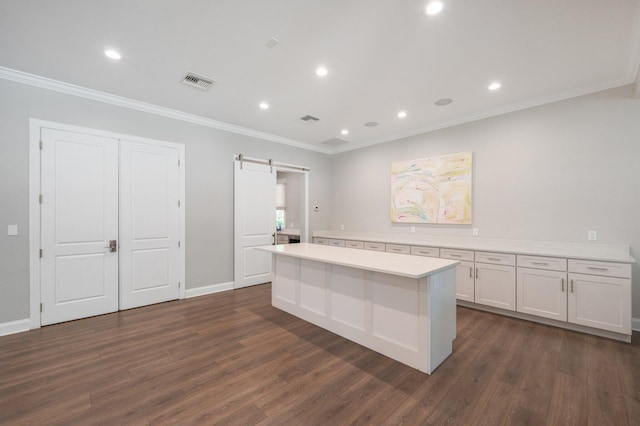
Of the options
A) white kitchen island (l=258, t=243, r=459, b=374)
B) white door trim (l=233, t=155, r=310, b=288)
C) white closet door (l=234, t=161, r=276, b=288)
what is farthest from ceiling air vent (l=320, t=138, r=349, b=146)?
A: white kitchen island (l=258, t=243, r=459, b=374)

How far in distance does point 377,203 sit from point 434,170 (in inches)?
52.8

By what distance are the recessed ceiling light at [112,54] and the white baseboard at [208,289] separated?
10.6 ft

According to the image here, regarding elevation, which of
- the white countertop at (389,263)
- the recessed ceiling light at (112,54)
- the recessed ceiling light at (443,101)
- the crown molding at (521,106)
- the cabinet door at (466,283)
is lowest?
the cabinet door at (466,283)

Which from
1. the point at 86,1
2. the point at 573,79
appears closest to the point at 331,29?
the point at 86,1

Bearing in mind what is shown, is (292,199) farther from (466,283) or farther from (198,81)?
(466,283)

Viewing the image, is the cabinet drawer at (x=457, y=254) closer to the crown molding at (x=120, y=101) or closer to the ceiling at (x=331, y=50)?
the ceiling at (x=331, y=50)

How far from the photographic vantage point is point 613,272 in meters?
2.88

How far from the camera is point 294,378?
7.35ft

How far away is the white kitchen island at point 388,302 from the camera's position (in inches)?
90.1

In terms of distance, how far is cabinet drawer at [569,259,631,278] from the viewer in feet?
9.27

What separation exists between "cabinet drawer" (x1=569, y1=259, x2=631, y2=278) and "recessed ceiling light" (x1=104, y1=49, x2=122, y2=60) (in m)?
5.34

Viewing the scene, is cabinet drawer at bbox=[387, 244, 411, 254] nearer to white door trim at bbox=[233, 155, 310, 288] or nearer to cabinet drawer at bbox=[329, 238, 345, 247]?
cabinet drawer at bbox=[329, 238, 345, 247]

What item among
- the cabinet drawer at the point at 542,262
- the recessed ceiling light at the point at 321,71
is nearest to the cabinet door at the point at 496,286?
the cabinet drawer at the point at 542,262

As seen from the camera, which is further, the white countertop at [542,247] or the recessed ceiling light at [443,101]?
the recessed ceiling light at [443,101]
